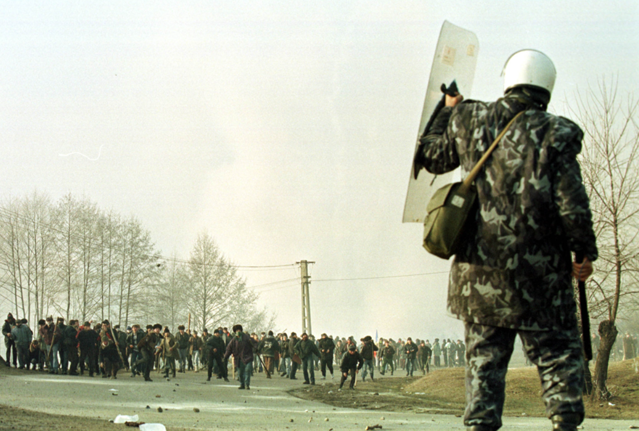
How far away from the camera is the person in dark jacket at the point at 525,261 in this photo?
2855 millimetres

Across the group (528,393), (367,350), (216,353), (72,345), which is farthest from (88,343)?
(528,393)

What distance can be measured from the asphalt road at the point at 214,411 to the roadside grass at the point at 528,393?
11.0 ft

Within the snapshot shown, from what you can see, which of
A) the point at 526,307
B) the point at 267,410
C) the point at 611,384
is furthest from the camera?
the point at 611,384

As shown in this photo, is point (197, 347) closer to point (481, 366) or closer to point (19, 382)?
point (19, 382)

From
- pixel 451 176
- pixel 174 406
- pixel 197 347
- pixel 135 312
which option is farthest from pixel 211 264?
pixel 451 176

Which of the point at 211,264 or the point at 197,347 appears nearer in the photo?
the point at 197,347

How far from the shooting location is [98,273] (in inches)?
1994

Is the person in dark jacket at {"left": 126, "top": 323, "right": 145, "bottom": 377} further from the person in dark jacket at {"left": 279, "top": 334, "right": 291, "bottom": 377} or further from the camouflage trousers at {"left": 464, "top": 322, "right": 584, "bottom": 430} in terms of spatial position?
the camouflage trousers at {"left": 464, "top": 322, "right": 584, "bottom": 430}

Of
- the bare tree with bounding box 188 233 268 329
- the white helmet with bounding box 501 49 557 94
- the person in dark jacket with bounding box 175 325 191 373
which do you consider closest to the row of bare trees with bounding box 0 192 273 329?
the bare tree with bounding box 188 233 268 329

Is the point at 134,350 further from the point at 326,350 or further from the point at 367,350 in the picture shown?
the point at 367,350

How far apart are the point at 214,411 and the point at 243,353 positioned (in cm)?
868

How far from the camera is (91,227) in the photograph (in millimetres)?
49656

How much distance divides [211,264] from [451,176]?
4925 cm

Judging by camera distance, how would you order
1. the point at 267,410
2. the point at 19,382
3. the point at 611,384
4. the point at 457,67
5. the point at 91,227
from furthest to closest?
the point at 91,227 < the point at 611,384 < the point at 19,382 < the point at 267,410 < the point at 457,67
